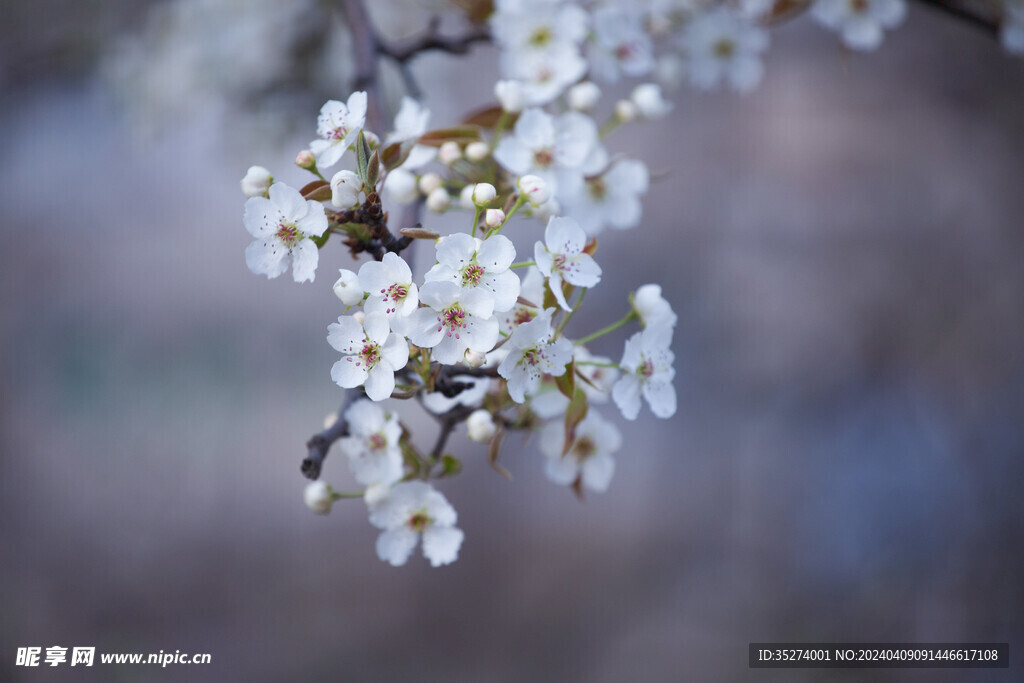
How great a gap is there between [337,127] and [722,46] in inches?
34.6

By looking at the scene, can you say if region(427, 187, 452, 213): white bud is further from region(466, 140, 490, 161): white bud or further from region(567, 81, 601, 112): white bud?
region(567, 81, 601, 112): white bud

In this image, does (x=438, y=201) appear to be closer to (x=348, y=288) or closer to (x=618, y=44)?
(x=348, y=288)

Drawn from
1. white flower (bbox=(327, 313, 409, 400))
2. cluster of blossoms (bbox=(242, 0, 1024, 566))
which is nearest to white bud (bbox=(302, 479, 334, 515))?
cluster of blossoms (bbox=(242, 0, 1024, 566))

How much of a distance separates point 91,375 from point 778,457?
2.10 metres

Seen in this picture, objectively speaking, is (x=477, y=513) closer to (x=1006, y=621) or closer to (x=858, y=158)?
(x=1006, y=621)

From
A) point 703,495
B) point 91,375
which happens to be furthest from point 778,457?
point 91,375

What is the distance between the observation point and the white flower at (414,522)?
2.89 ft

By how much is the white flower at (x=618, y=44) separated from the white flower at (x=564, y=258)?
56cm

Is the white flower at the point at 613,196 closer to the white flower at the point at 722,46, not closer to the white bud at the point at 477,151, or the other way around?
the white bud at the point at 477,151

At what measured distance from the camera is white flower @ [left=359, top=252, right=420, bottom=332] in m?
0.68

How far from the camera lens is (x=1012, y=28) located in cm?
125

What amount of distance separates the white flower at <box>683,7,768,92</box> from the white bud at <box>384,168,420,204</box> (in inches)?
28.5

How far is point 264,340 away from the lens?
245 cm

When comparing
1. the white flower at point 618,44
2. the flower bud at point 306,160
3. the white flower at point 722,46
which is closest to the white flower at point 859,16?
the white flower at point 722,46
